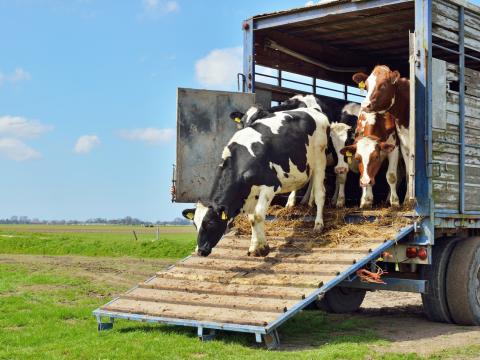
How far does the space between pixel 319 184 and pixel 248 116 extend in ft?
5.39

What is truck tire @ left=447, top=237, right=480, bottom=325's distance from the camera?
9.80 meters

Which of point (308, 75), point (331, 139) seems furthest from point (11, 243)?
point (331, 139)

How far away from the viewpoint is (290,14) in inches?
440

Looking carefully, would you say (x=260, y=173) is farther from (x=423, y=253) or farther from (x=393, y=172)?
(x=423, y=253)

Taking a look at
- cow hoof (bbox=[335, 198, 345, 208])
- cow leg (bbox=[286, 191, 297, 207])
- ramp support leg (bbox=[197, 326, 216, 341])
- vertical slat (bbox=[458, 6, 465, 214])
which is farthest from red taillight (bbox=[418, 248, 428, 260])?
ramp support leg (bbox=[197, 326, 216, 341])

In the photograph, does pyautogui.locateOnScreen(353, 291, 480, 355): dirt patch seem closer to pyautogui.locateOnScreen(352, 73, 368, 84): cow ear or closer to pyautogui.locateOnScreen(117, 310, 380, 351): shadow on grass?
pyautogui.locateOnScreen(117, 310, 380, 351): shadow on grass

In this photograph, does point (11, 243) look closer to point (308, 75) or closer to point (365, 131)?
point (308, 75)

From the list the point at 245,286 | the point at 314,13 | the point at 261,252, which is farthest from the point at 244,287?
the point at 314,13

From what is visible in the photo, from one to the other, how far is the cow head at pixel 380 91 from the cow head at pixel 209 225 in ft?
9.08

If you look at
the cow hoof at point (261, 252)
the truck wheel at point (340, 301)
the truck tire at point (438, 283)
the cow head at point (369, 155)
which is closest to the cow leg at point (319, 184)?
the cow head at point (369, 155)

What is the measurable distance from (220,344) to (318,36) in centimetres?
687

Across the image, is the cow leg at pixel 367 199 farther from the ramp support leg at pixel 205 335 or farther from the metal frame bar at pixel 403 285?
the ramp support leg at pixel 205 335

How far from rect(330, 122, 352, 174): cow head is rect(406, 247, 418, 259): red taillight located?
1.78 m

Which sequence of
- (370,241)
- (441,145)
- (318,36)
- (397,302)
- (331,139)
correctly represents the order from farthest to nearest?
1. (397,302)
2. (318,36)
3. (331,139)
4. (441,145)
5. (370,241)
